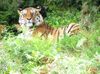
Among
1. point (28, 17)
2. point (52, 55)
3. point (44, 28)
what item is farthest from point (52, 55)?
point (28, 17)

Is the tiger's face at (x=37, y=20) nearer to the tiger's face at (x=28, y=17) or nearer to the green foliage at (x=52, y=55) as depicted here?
the tiger's face at (x=28, y=17)

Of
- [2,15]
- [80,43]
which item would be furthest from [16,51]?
[2,15]

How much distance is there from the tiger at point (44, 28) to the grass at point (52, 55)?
0.98 m

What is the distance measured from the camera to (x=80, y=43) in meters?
8.46

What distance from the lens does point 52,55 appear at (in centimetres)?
804

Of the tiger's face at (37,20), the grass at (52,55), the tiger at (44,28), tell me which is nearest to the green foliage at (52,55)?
the grass at (52,55)

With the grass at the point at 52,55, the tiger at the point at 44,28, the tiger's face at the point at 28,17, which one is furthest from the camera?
the tiger's face at the point at 28,17

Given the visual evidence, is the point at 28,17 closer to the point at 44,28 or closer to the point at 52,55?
the point at 44,28

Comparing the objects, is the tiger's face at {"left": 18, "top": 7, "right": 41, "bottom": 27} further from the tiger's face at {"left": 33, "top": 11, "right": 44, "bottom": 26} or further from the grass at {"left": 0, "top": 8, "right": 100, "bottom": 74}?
the grass at {"left": 0, "top": 8, "right": 100, "bottom": 74}

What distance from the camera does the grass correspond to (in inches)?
272

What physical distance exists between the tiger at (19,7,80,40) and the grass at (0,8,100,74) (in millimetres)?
978

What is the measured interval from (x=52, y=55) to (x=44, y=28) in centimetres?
276

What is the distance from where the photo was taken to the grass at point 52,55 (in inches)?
272

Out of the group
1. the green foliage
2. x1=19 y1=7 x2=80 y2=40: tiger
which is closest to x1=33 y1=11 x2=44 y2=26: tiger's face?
x1=19 y1=7 x2=80 y2=40: tiger
